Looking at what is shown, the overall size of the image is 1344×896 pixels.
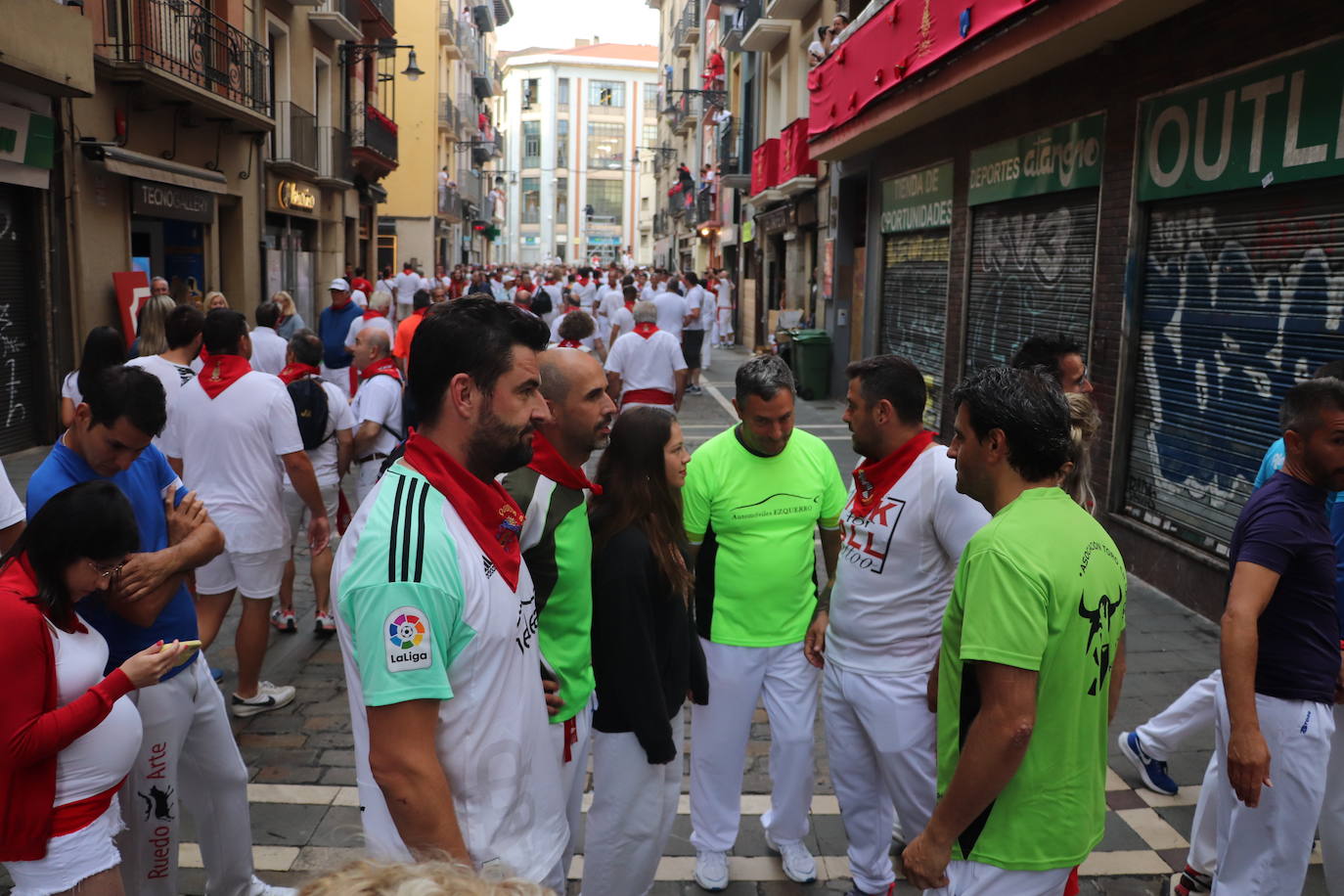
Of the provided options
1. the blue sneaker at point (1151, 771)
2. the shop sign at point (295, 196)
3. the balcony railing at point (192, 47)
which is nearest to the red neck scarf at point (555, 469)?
the blue sneaker at point (1151, 771)

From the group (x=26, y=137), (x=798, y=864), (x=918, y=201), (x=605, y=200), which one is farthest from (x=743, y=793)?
(x=605, y=200)

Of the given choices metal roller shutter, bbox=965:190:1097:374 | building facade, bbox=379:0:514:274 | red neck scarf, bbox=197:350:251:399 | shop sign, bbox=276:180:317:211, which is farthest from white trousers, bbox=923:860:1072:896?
building facade, bbox=379:0:514:274

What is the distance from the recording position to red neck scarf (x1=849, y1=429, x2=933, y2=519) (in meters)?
3.61

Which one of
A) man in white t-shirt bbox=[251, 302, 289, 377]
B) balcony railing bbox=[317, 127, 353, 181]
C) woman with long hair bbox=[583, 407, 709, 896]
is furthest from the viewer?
balcony railing bbox=[317, 127, 353, 181]

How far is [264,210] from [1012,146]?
14.4m

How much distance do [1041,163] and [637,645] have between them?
334 inches

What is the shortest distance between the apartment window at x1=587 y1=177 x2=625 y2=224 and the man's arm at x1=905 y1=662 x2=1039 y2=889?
3618 inches

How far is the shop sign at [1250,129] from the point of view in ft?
20.7

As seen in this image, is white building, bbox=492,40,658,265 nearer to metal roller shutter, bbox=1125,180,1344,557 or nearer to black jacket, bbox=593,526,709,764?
metal roller shutter, bbox=1125,180,1344,557

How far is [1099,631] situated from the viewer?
8.16ft

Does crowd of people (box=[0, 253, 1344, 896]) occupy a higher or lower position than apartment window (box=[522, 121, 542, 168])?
lower

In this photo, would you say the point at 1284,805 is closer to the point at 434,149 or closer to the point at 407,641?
the point at 407,641

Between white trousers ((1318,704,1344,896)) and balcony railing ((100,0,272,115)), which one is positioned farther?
balcony railing ((100,0,272,115))

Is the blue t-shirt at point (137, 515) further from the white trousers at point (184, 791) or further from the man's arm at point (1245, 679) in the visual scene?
the man's arm at point (1245, 679)
